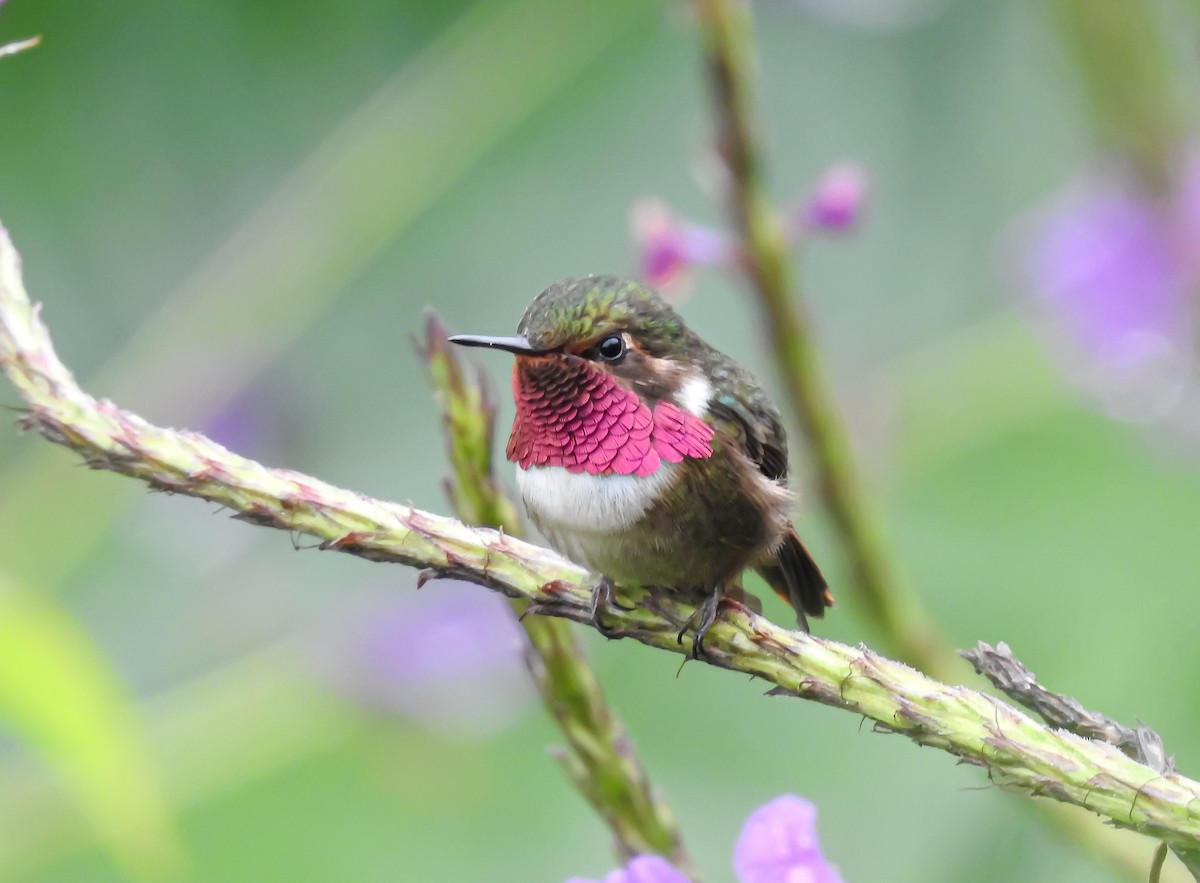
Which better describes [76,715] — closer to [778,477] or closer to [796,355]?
[778,477]

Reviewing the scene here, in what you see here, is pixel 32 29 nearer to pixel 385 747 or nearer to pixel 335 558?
pixel 335 558

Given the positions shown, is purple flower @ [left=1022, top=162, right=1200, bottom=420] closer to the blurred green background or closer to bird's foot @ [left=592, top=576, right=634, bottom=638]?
the blurred green background

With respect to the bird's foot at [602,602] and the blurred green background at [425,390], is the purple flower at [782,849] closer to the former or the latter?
the bird's foot at [602,602]

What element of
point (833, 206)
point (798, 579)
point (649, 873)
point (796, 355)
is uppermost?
point (833, 206)

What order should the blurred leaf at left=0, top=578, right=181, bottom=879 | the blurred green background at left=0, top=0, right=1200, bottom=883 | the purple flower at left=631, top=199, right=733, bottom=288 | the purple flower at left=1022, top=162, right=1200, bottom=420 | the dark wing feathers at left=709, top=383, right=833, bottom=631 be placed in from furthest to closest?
the blurred green background at left=0, top=0, right=1200, bottom=883 → the purple flower at left=1022, top=162, right=1200, bottom=420 → the purple flower at left=631, top=199, right=733, bottom=288 → the dark wing feathers at left=709, top=383, right=833, bottom=631 → the blurred leaf at left=0, top=578, right=181, bottom=879

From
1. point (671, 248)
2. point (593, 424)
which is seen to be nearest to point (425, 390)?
point (671, 248)

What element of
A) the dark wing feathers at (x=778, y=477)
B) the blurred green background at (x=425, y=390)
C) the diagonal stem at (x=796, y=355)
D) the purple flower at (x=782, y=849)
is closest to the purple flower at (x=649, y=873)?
the purple flower at (x=782, y=849)

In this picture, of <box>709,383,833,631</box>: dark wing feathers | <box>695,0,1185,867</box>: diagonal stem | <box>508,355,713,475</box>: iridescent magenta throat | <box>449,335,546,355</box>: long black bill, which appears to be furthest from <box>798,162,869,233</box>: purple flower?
<box>449,335,546,355</box>: long black bill
